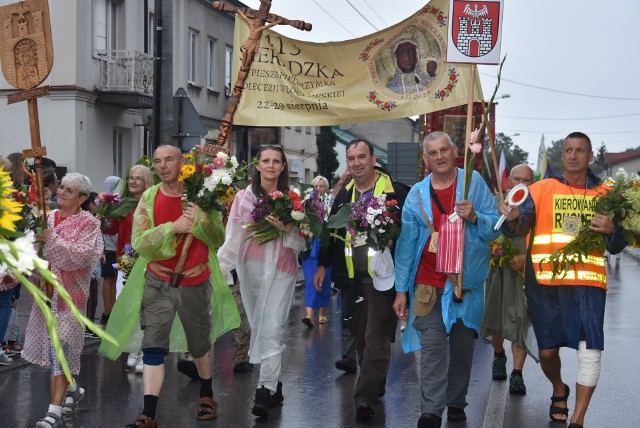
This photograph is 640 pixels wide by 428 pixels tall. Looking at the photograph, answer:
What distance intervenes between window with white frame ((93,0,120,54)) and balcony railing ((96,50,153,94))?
0.29 metres

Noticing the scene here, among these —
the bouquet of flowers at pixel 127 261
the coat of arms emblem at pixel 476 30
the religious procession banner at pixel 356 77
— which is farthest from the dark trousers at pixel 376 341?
the religious procession banner at pixel 356 77

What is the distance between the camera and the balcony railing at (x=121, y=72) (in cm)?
2445

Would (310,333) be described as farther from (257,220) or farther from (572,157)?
(572,157)

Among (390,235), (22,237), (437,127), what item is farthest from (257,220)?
(437,127)

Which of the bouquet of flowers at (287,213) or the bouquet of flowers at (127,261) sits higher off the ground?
the bouquet of flowers at (287,213)

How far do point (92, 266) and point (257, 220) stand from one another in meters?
1.26

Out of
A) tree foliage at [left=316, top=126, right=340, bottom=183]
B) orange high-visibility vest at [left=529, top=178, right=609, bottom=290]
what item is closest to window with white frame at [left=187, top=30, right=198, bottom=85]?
tree foliage at [left=316, top=126, right=340, bottom=183]

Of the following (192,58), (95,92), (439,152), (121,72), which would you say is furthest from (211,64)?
(439,152)

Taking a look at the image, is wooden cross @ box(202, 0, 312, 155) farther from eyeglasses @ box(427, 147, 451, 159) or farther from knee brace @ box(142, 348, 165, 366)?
knee brace @ box(142, 348, 165, 366)

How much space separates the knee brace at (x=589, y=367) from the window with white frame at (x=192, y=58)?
81.9 ft

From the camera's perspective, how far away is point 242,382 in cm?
871

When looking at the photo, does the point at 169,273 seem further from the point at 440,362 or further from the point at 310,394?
the point at 440,362

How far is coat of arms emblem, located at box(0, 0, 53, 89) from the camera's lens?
7234mm

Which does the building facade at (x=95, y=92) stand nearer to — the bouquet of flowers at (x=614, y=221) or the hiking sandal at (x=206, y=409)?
the hiking sandal at (x=206, y=409)
